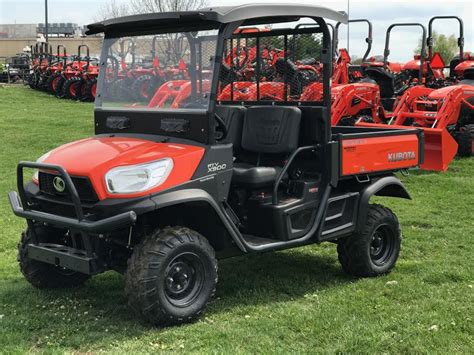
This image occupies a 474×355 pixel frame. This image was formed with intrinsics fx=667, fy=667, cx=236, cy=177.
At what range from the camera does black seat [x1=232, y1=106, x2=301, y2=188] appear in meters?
5.05

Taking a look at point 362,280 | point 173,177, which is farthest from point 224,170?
point 362,280

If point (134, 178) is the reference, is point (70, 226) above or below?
below

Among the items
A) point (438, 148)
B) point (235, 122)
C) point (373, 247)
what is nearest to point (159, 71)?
point (235, 122)

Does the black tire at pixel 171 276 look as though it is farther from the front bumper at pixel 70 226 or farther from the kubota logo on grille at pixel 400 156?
the kubota logo on grille at pixel 400 156

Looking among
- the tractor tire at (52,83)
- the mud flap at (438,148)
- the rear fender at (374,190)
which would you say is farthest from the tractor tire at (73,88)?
the rear fender at (374,190)

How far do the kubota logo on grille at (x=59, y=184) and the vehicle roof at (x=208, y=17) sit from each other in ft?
4.40

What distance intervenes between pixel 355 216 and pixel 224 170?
4.48ft

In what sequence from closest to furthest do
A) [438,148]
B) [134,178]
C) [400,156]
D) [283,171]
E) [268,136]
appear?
1. [134,178]
2. [283,171]
3. [268,136]
4. [400,156]
5. [438,148]

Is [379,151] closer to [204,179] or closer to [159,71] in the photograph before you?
[204,179]

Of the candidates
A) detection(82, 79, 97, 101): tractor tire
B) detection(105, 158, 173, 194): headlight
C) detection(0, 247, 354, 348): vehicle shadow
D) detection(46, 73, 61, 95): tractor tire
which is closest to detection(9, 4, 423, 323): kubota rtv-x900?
detection(105, 158, 173, 194): headlight

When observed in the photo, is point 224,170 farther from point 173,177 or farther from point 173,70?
point 173,70

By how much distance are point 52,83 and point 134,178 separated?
23.1 meters

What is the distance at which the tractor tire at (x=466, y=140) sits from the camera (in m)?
11.7

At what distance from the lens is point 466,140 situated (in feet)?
38.7
